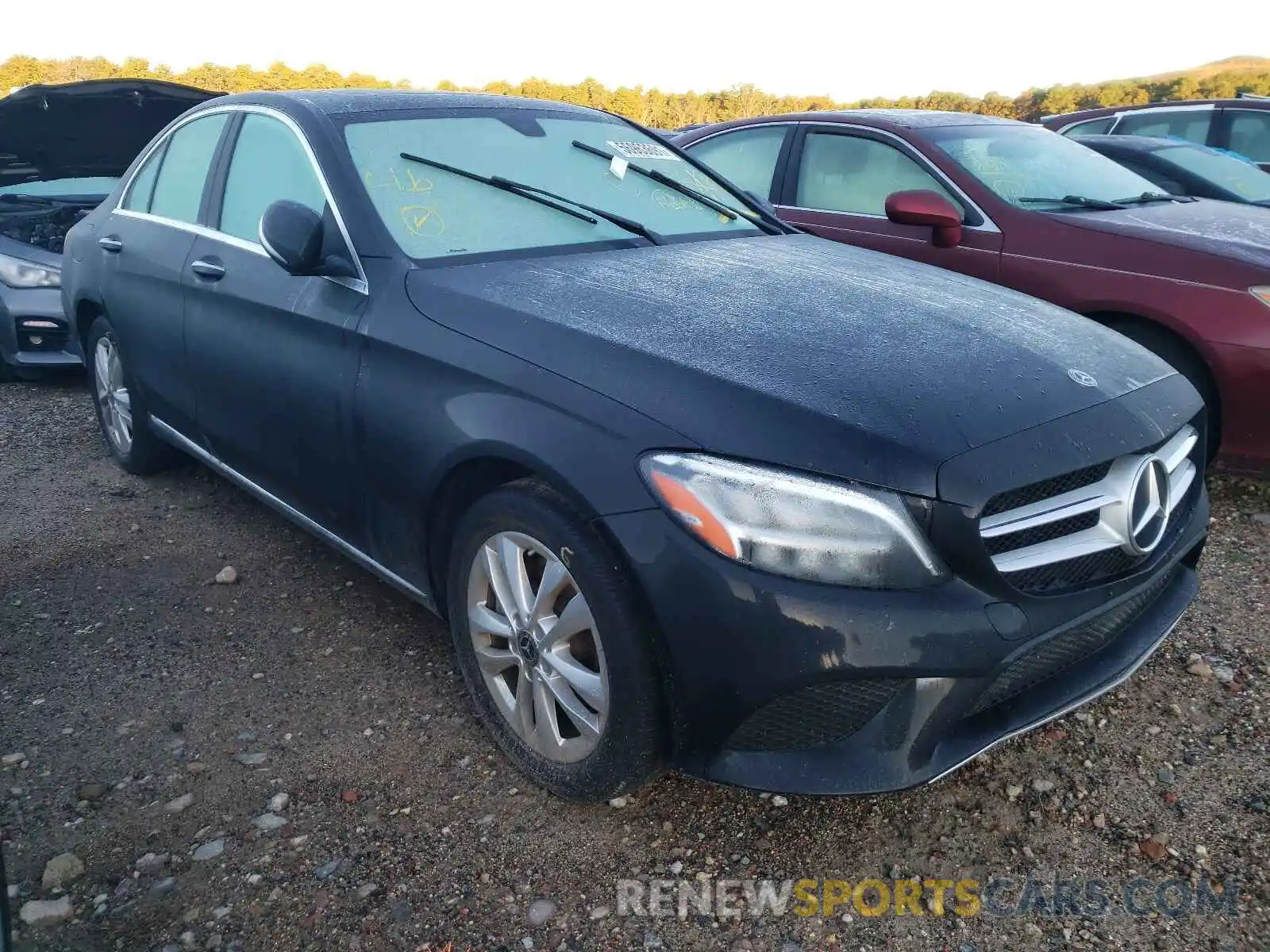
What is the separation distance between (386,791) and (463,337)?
109cm

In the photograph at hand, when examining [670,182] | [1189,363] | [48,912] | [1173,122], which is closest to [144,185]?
[670,182]

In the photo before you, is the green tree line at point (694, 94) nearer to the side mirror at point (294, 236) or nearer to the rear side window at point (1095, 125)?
the rear side window at point (1095, 125)

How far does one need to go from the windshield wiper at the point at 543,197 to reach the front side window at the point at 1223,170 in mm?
4716

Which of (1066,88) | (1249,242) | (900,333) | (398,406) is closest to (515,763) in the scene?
(398,406)

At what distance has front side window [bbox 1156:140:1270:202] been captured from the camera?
6102mm

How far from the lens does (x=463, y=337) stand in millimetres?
2311

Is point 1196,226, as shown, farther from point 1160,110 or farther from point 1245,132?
point 1245,132

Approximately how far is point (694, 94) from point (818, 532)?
42.7m

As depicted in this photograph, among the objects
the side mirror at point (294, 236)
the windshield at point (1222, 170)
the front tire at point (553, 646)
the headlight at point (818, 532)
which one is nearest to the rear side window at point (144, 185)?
the side mirror at point (294, 236)

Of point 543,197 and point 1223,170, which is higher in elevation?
point 543,197

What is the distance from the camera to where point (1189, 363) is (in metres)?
3.80

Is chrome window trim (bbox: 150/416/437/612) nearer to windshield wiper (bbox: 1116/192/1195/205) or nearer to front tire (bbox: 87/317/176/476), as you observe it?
front tire (bbox: 87/317/176/476)

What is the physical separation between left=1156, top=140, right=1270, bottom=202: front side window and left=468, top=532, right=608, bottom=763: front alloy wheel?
5.67m

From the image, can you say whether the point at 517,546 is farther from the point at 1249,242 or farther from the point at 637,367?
the point at 1249,242
